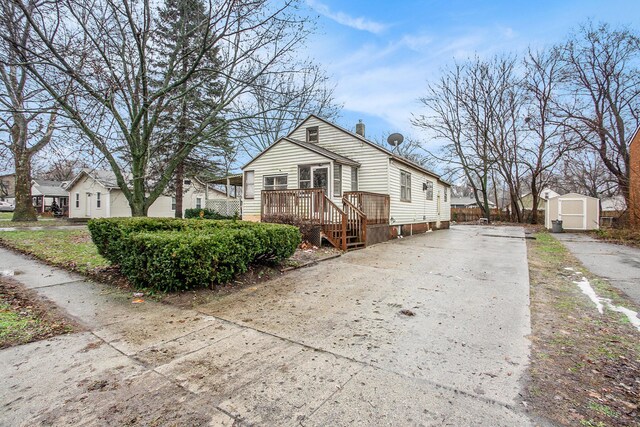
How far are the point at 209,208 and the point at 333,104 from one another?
10.9m

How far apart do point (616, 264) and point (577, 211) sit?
11.8 m

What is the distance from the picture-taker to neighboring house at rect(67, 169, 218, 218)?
2531cm

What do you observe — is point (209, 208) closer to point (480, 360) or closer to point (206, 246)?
point (206, 246)

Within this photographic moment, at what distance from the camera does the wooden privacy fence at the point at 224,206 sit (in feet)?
67.6

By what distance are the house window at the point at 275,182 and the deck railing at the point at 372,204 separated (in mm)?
3599

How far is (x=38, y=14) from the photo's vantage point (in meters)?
7.12

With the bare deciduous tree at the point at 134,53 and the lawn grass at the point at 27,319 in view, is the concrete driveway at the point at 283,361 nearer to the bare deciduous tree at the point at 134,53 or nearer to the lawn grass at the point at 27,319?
the lawn grass at the point at 27,319

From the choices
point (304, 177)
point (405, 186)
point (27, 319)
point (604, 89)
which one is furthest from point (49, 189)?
point (604, 89)

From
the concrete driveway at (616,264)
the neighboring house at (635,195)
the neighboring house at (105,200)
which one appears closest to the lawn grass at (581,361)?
the concrete driveway at (616,264)

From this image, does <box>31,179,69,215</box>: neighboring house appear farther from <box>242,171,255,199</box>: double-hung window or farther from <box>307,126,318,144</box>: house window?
<box>307,126,318,144</box>: house window

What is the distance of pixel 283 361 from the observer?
279cm

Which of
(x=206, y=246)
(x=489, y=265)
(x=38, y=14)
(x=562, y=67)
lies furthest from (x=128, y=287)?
(x=562, y=67)

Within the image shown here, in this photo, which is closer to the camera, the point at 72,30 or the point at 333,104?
the point at 72,30

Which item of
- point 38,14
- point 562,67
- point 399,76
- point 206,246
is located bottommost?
point 206,246
